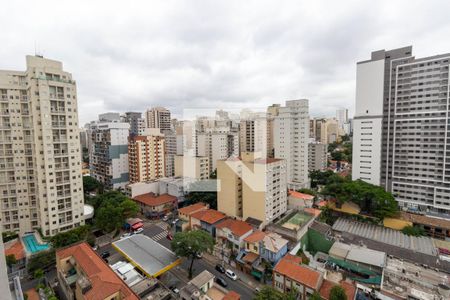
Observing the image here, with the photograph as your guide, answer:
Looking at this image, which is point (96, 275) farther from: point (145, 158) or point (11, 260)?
point (145, 158)

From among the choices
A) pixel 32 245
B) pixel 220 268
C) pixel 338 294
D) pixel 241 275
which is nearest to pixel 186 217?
pixel 220 268

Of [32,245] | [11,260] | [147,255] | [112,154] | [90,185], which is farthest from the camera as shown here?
[112,154]

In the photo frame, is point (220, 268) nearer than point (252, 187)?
Yes

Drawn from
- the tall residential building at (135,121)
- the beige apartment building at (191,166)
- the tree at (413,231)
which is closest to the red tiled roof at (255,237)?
the tree at (413,231)

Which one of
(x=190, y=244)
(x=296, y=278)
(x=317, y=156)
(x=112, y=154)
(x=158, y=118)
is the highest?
(x=158, y=118)

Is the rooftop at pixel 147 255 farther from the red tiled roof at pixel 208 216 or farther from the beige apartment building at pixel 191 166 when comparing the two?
the beige apartment building at pixel 191 166

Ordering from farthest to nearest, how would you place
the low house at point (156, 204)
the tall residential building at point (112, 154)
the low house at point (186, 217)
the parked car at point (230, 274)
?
the tall residential building at point (112, 154)
the low house at point (156, 204)
the low house at point (186, 217)
the parked car at point (230, 274)
